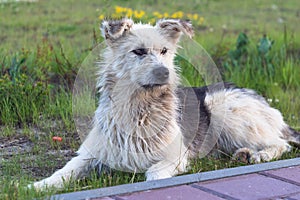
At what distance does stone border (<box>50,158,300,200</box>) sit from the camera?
3957 mm

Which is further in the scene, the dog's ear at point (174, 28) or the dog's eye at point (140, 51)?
the dog's ear at point (174, 28)

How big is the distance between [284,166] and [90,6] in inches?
283

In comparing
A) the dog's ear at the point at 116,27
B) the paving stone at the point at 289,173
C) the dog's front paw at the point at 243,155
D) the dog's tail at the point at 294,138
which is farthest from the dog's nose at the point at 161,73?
the dog's tail at the point at 294,138

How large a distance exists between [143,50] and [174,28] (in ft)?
1.23

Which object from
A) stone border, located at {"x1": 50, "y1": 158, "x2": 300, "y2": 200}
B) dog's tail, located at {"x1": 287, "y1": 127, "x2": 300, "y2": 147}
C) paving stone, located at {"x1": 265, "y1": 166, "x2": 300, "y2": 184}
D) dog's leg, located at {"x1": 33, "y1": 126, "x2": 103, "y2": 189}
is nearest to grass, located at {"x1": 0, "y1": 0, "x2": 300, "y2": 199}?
dog's leg, located at {"x1": 33, "y1": 126, "x2": 103, "y2": 189}

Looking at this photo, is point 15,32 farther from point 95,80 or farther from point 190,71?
point 95,80

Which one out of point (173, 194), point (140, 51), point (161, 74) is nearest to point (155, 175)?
point (173, 194)

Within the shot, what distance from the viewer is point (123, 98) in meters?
4.72

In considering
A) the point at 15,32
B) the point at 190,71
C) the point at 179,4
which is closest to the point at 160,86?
the point at 190,71

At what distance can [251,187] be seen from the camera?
4234 millimetres

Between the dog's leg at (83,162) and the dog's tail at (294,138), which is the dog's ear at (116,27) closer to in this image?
the dog's leg at (83,162)

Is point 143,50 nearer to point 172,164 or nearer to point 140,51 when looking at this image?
point 140,51

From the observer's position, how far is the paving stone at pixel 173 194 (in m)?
3.99

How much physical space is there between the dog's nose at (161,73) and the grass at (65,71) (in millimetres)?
728
